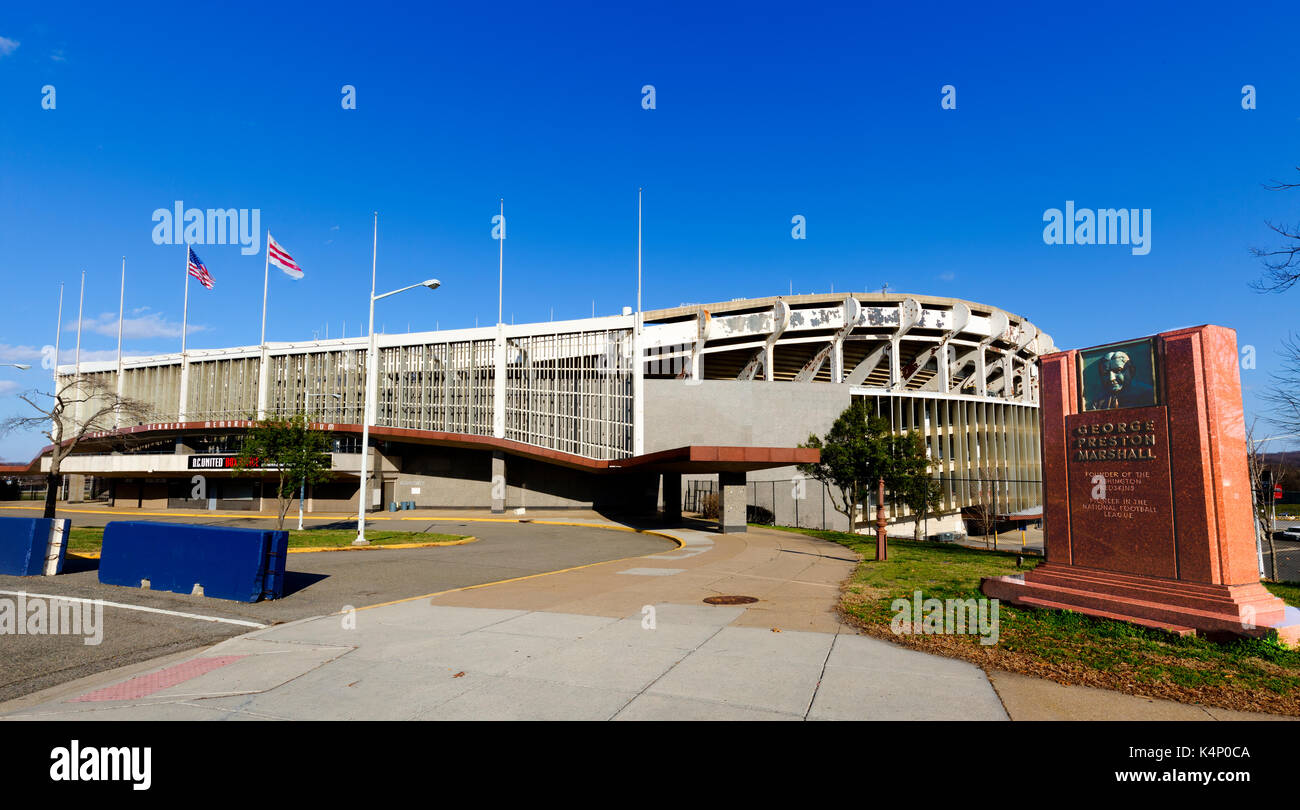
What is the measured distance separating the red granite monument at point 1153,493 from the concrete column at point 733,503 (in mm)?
17391

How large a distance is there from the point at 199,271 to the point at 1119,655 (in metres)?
52.8

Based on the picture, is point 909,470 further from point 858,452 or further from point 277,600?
point 277,600

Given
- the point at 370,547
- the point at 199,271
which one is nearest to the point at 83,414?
the point at 199,271

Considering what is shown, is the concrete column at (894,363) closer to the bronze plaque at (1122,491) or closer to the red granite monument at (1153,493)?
the red granite monument at (1153,493)

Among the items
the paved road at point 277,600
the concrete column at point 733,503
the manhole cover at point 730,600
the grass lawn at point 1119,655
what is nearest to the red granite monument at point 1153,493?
the grass lawn at point 1119,655

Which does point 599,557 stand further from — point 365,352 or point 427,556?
point 365,352

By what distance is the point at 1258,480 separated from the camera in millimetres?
27453

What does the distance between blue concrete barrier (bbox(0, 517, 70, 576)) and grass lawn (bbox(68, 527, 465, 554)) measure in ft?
Answer: 16.3

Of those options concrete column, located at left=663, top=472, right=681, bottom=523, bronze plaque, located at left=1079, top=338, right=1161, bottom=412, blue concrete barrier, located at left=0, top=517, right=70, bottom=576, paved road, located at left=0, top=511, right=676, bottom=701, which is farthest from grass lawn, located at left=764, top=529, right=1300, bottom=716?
concrete column, located at left=663, top=472, right=681, bottom=523

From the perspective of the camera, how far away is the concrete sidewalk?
6098mm

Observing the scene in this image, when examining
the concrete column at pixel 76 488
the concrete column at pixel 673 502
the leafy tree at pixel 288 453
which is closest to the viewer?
the leafy tree at pixel 288 453

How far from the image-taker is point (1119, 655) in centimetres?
770

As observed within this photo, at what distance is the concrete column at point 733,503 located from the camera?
28.1m

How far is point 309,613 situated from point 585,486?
3772 centimetres
